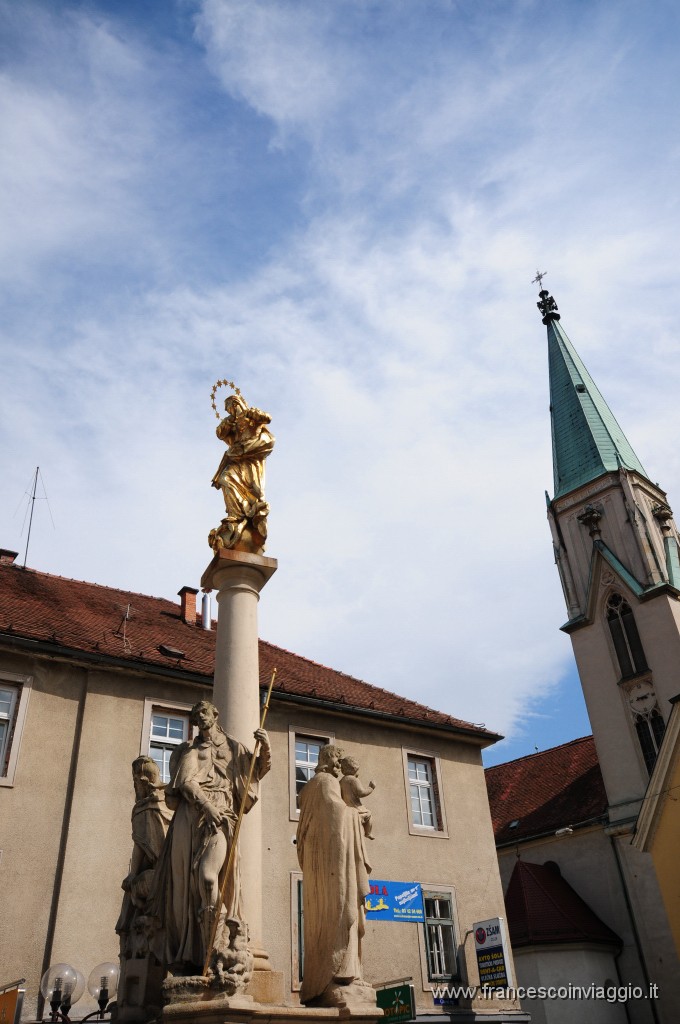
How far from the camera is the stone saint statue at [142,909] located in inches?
284

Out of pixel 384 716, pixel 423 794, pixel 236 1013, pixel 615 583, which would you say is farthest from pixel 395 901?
pixel 615 583

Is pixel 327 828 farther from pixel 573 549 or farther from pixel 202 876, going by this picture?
pixel 573 549

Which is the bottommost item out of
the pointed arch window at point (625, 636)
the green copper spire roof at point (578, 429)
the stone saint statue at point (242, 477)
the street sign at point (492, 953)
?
the street sign at point (492, 953)

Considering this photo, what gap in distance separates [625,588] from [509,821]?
10584mm

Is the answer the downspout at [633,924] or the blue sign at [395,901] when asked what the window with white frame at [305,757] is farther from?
the downspout at [633,924]

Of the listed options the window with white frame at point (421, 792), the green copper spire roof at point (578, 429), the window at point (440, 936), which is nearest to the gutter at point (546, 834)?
the window with white frame at point (421, 792)

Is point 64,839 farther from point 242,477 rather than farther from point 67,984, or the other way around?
point 242,477

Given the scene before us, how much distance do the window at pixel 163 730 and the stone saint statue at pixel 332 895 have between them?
26.7ft

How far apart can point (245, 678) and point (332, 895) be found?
8.77 feet

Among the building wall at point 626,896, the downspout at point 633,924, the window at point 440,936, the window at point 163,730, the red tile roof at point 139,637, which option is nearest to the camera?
the window at point 163,730

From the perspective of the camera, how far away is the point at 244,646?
10016mm

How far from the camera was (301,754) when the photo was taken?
18359 mm

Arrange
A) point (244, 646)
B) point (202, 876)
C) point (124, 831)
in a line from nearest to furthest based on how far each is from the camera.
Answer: point (202, 876) → point (244, 646) → point (124, 831)

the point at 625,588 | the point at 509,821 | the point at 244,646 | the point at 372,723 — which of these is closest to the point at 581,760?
the point at 509,821
